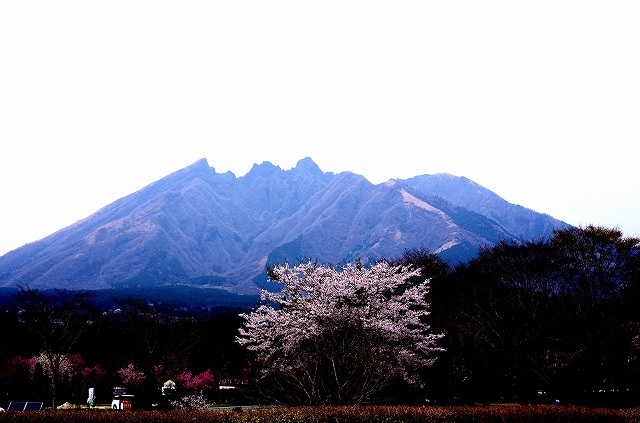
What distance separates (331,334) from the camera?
24.3 m

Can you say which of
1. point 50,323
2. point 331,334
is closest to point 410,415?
point 331,334

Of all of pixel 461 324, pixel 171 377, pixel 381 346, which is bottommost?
pixel 171 377

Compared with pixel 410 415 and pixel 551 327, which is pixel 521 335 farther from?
pixel 410 415

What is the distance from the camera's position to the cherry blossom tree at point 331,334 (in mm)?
23734

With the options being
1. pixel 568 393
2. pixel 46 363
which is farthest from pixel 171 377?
pixel 568 393

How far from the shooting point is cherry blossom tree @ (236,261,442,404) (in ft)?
77.9

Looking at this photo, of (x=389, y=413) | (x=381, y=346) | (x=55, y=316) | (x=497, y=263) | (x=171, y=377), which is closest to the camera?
(x=389, y=413)

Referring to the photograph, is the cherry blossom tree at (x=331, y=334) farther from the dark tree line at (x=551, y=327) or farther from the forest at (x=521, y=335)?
the dark tree line at (x=551, y=327)

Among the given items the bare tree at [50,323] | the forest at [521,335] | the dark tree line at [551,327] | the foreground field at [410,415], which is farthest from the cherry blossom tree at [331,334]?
the bare tree at [50,323]

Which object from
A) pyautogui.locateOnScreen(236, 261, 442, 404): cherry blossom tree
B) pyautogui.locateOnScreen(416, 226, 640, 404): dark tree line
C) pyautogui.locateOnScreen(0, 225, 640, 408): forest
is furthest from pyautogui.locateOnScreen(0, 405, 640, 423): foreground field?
pyautogui.locateOnScreen(416, 226, 640, 404): dark tree line

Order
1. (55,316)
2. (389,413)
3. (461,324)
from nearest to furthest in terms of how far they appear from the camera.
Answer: (389,413)
(461,324)
(55,316)

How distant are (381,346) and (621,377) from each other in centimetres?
2071

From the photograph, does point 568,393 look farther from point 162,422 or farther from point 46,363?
point 46,363

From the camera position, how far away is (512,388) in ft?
138
